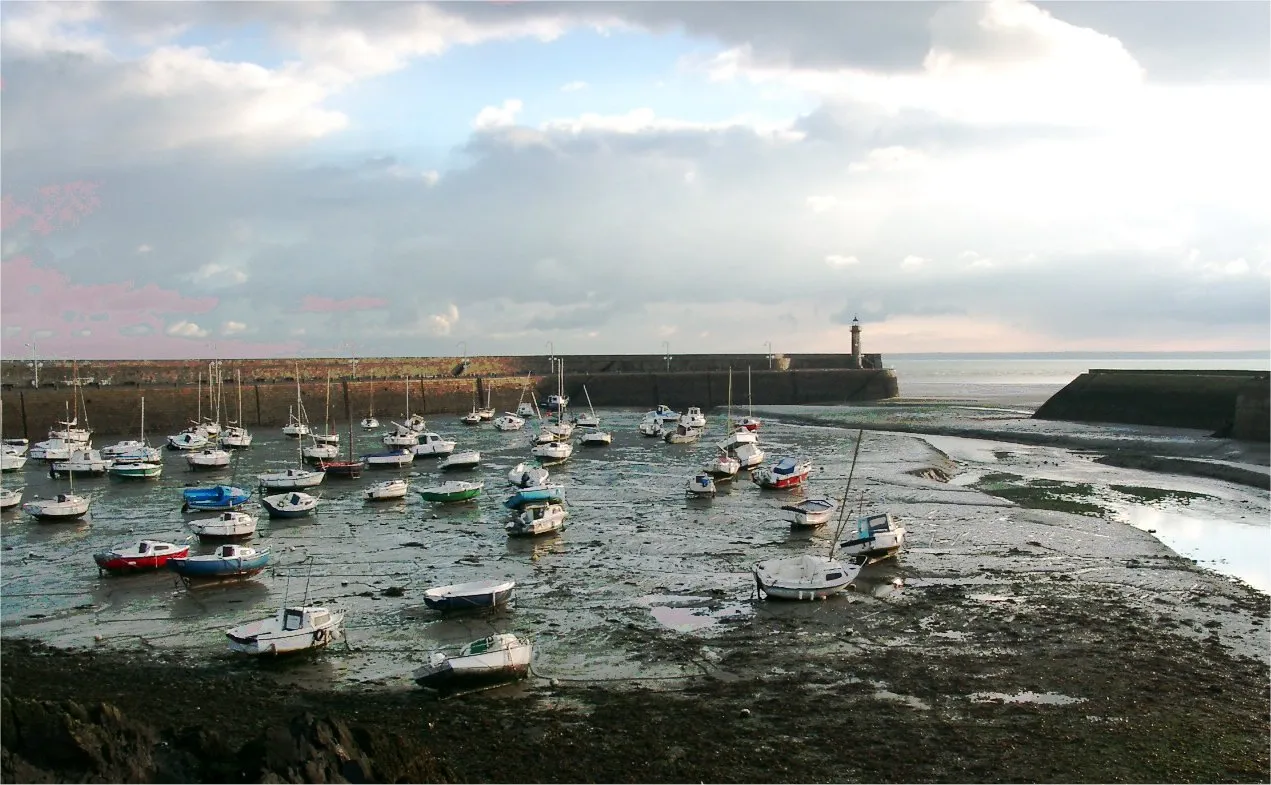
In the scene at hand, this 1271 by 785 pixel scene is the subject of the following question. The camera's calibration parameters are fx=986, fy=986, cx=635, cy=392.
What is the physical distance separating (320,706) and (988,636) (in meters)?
11.6

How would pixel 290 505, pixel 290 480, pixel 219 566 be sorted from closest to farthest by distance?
1. pixel 219 566
2. pixel 290 505
3. pixel 290 480

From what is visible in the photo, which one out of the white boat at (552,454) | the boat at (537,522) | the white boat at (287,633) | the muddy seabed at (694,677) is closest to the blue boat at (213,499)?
the muddy seabed at (694,677)

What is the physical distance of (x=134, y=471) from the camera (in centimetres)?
4062

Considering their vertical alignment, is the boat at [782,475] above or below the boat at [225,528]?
above

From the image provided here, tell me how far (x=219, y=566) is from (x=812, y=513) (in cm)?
1589

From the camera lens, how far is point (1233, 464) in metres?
41.1

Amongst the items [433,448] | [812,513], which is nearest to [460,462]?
[433,448]

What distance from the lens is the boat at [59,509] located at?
3059cm

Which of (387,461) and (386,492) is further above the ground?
(387,461)

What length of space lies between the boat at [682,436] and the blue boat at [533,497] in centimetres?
2154

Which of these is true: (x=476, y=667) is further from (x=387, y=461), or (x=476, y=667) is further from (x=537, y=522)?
(x=387, y=461)

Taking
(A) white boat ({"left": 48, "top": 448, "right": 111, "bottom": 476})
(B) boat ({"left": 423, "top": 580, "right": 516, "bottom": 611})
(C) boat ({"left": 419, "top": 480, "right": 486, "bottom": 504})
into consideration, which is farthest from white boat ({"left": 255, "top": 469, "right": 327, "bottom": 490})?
(B) boat ({"left": 423, "top": 580, "right": 516, "bottom": 611})

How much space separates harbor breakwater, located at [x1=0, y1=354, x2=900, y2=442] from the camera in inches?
2392

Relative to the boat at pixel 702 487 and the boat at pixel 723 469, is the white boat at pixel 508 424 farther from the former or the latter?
the boat at pixel 702 487
